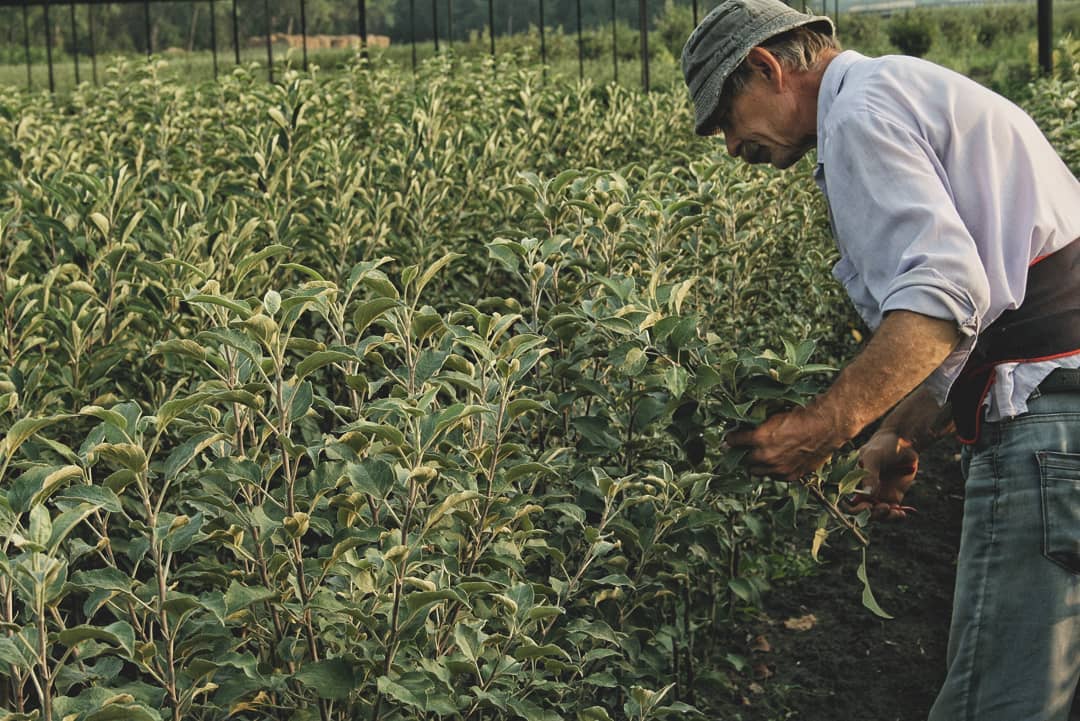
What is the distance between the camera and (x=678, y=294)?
102 inches

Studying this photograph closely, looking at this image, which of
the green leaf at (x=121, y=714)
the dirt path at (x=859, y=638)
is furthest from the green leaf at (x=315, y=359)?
the dirt path at (x=859, y=638)

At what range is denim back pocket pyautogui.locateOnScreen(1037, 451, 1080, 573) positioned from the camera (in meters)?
2.15

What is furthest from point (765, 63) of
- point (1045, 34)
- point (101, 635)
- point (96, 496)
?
point (1045, 34)

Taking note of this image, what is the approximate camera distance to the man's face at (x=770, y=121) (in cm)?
231

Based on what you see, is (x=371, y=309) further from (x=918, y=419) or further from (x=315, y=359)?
(x=918, y=419)

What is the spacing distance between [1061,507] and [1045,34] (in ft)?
36.9

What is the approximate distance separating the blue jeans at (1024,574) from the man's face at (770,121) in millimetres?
622

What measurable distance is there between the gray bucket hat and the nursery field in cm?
42

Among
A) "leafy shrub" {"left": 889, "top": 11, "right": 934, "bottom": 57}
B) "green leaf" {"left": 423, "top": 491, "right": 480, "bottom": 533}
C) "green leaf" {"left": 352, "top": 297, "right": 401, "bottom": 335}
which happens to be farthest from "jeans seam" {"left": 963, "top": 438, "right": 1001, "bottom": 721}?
"leafy shrub" {"left": 889, "top": 11, "right": 934, "bottom": 57}

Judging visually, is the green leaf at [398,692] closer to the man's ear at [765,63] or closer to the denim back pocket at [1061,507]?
the denim back pocket at [1061,507]

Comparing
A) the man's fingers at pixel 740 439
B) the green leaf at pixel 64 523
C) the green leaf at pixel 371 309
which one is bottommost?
the man's fingers at pixel 740 439

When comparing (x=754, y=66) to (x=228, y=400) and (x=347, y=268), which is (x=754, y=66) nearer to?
(x=228, y=400)

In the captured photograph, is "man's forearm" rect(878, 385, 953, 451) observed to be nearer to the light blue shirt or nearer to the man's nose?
the light blue shirt

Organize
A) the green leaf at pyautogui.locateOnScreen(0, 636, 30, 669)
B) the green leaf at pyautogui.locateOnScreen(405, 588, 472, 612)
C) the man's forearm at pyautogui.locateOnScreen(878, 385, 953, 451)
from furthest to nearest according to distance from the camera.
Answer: the man's forearm at pyautogui.locateOnScreen(878, 385, 953, 451) → the green leaf at pyautogui.locateOnScreen(405, 588, 472, 612) → the green leaf at pyautogui.locateOnScreen(0, 636, 30, 669)
